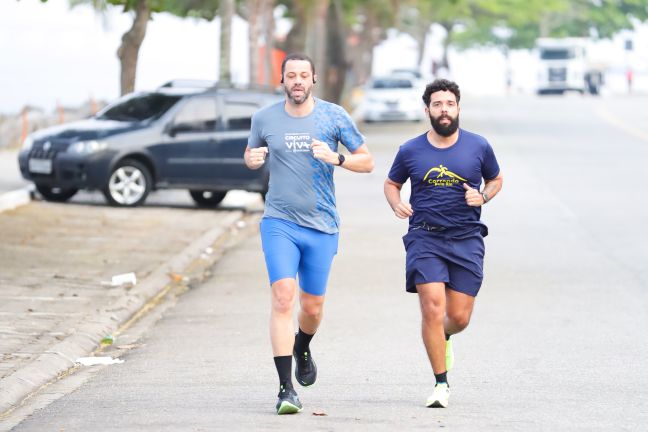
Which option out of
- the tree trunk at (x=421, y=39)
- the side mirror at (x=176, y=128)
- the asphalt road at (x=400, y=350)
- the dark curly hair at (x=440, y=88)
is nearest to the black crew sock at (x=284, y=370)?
the asphalt road at (x=400, y=350)

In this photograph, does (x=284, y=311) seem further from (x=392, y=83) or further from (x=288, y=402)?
(x=392, y=83)

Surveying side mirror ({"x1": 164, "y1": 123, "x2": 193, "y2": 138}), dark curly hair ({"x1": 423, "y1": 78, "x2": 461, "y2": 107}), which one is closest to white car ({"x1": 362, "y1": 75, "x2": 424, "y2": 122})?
side mirror ({"x1": 164, "y1": 123, "x2": 193, "y2": 138})

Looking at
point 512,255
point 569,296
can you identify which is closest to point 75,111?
point 512,255

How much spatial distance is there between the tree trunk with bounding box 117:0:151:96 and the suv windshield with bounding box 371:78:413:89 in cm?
2704

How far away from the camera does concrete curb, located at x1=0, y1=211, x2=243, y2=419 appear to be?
9273 mm

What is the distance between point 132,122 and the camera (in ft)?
74.5

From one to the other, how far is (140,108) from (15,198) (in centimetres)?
230

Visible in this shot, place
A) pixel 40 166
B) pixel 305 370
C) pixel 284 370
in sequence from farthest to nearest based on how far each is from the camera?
pixel 40 166
pixel 305 370
pixel 284 370

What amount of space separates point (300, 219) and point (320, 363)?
1993 mm

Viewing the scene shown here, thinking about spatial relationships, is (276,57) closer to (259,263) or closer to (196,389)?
(259,263)

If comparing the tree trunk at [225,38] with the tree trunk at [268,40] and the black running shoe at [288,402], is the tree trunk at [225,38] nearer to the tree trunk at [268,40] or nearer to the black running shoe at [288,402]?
the tree trunk at [268,40]

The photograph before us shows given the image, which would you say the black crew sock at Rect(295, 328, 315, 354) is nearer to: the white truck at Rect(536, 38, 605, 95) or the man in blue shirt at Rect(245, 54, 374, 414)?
the man in blue shirt at Rect(245, 54, 374, 414)

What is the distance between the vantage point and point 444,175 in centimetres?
856

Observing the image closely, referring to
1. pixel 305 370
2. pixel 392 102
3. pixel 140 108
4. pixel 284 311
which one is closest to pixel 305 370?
pixel 305 370
